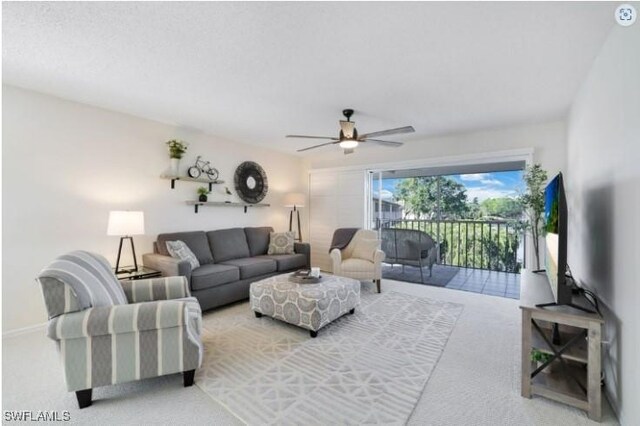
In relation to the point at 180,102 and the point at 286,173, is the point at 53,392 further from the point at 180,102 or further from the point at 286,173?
the point at 286,173

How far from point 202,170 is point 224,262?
1.42 meters

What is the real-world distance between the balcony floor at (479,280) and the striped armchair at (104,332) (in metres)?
3.75

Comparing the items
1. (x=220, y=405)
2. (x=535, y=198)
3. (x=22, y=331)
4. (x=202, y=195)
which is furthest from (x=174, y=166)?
(x=535, y=198)

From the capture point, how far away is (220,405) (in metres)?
1.72

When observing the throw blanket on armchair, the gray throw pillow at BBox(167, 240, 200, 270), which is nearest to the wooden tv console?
the throw blanket on armchair

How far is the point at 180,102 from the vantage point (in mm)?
3074

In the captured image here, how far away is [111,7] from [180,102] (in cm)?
149

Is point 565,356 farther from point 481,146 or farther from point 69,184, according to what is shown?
point 69,184

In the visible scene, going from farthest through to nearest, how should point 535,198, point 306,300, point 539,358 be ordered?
point 535,198
point 306,300
point 539,358

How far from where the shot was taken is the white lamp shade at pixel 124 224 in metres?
2.91

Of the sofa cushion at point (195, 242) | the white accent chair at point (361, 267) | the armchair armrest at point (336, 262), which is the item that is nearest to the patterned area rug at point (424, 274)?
the white accent chair at point (361, 267)

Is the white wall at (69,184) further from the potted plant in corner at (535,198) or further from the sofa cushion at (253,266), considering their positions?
the potted plant in corner at (535,198)

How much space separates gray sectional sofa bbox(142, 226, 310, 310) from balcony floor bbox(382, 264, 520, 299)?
2087mm

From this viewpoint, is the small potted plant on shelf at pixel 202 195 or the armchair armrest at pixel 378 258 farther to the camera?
the small potted plant on shelf at pixel 202 195
